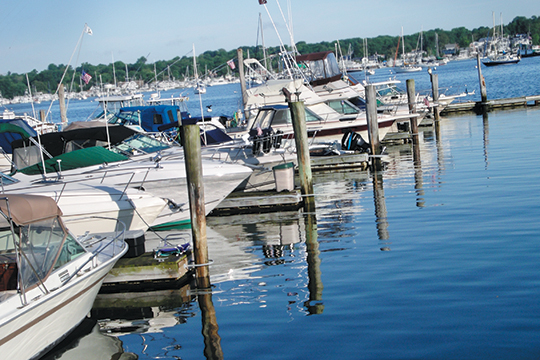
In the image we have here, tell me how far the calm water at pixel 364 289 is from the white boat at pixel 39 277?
616 millimetres

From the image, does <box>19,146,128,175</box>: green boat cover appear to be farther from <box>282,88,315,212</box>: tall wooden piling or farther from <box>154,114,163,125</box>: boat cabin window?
<box>154,114,163,125</box>: boat cabin window

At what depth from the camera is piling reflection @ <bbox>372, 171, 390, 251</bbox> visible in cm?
1093

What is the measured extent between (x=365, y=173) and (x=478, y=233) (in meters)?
8.08

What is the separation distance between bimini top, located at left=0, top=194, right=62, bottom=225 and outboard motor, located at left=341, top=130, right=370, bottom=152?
1326 centimetres

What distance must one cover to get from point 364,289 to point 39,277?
13.9ft

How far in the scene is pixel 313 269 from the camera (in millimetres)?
9586

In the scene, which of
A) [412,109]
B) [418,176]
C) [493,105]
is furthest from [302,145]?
[493,105]

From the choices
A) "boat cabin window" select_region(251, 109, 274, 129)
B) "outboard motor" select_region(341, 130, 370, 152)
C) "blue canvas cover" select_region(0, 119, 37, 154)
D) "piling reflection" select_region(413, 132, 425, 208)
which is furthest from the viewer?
"boat cabin window" select_region(251, 109, 274, 129)

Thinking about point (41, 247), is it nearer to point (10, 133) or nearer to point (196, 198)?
point (196, 198)

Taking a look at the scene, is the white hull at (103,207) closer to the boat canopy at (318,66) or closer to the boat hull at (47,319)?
the boat hull at (47,319)

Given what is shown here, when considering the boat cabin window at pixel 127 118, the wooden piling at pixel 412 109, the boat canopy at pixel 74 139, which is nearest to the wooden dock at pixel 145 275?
the boat canopy at pixel 74 139

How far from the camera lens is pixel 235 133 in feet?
76.9

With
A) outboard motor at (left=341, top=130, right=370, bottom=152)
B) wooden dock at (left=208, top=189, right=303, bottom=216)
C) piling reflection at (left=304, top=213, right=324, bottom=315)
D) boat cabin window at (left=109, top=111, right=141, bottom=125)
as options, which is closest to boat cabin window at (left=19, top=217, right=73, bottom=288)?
piling reflection at (left=304, top=213, right=324, bottom=315)

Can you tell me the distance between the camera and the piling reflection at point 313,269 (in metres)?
7.98
